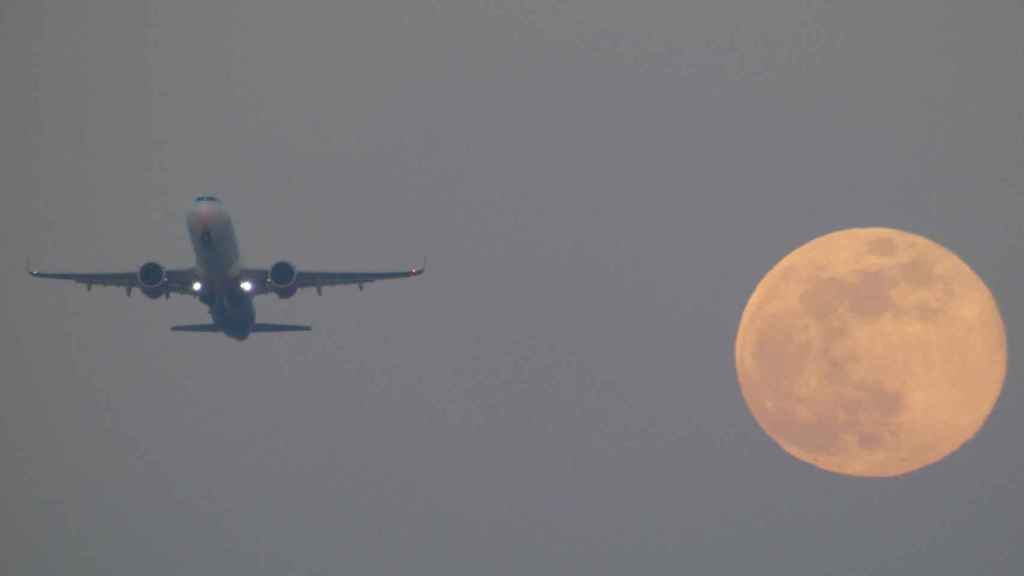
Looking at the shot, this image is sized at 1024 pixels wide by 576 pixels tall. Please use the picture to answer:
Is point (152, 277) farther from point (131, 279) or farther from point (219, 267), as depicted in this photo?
point (131, 279)

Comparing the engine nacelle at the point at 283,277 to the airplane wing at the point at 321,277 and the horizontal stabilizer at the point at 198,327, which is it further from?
the horizontal stabilizer at the point at 198,327

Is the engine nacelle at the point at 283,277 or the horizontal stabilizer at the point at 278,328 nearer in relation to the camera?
the engine nacelle at the point at 283,277

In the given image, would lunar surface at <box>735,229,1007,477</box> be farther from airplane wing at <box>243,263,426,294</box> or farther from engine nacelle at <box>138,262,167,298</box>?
engine nacelle at <box>138,262,167,298</box>

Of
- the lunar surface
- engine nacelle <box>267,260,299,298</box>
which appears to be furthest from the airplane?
the lunar surface

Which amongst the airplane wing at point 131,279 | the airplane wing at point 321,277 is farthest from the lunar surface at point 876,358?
the airplane wing at point 131,279

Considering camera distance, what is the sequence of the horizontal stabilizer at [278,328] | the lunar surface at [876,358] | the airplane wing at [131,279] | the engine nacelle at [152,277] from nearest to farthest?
1. the engine nacelle at [152,277]
2. the airplane wing at [131,279]
3. the horizontal stabilizer at [278,328]
4. the lunar surface at [876,358]

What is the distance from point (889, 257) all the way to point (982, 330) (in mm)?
9729

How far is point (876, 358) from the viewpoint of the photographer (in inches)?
4397

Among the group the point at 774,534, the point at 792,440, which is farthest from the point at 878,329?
the point at 774,534

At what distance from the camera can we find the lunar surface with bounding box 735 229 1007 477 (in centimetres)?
10900

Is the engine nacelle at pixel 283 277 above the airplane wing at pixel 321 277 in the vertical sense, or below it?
below

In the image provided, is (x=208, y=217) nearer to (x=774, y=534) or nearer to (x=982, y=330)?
(x=982, y=330)

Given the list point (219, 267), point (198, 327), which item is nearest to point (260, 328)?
point (198, 327)

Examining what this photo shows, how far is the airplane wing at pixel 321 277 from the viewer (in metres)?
91.0
